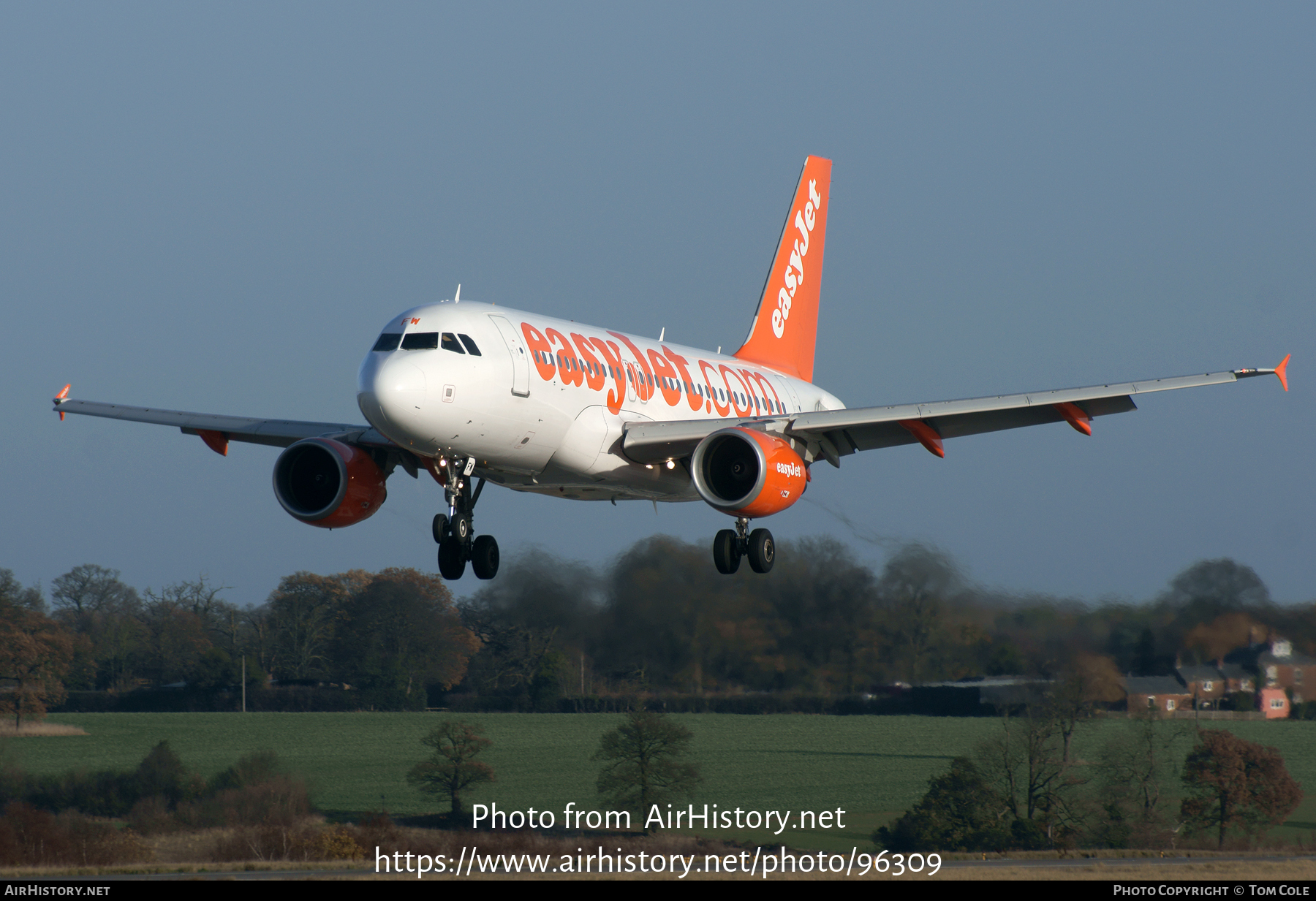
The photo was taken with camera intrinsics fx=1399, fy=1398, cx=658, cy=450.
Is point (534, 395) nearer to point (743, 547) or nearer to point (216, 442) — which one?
point (743, 547)

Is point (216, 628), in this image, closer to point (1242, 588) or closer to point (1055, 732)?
point (1055, 732)

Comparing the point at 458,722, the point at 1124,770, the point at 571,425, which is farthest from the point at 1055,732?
the point at 571,425

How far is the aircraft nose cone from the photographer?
2295cm

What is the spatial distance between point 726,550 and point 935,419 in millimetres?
5226

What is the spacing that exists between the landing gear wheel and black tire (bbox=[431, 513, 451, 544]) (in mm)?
873

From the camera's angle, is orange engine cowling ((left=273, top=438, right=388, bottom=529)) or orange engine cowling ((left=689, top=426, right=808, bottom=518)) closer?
orange engine cowling ((left=689, top=426, right=808, bottom=518))

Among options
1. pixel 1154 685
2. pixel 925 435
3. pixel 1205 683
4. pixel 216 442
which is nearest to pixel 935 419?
pixel 925 435

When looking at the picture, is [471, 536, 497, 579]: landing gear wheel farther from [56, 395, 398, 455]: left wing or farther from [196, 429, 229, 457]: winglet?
[196, 429, 229, 457]: winglet

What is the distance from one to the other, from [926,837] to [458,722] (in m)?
23.5

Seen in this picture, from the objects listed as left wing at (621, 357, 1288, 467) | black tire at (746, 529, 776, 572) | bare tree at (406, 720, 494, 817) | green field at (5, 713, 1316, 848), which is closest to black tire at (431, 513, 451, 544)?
left wing at (621, 357, 1288, 467)

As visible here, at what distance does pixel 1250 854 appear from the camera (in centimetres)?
5841

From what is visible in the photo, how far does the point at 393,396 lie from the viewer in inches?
902

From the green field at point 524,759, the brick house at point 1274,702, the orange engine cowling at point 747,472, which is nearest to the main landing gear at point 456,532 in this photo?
the orange engine cowling at point 747,472
